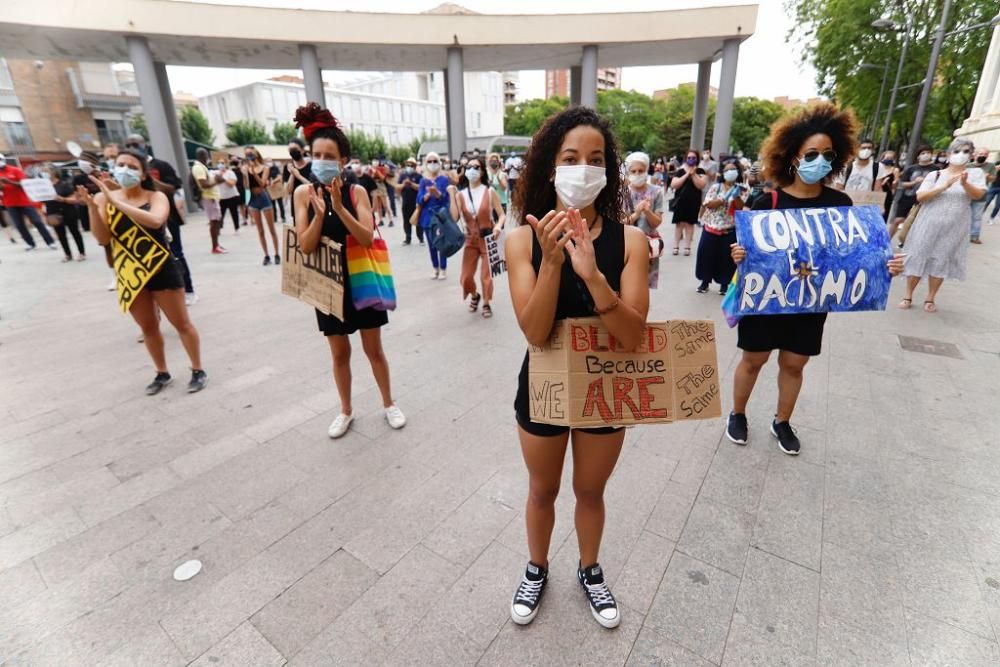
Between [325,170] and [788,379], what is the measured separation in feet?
11.1

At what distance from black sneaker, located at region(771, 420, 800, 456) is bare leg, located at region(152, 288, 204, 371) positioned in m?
4.87

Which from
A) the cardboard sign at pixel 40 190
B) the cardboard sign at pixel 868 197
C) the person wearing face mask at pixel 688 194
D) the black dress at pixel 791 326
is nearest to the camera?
the black dress at pixel 791 326

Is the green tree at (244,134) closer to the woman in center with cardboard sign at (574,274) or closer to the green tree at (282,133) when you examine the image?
the green tree at (282,133)

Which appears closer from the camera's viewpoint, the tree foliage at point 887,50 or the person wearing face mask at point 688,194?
the person wearing face mask at point 688,194

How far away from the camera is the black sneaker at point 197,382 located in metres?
4.34

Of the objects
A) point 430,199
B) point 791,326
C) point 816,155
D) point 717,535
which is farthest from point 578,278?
point 430,199

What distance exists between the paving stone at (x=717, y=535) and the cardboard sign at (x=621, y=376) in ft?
3.55

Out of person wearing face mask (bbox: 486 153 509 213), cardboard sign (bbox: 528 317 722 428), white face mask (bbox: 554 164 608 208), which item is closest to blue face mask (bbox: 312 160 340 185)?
white face mask (bbox: 554 164 608 208)

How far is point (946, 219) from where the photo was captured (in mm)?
5695

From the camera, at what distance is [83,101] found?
36.6m

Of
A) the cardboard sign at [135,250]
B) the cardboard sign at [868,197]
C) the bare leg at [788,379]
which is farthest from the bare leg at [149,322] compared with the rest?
the cardboard sign at [868,197]

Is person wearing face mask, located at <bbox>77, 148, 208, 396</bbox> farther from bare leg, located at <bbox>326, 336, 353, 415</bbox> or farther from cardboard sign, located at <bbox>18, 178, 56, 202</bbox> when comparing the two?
cardboard sign, located at <bbox>18, 178, 56, 202</bbox>

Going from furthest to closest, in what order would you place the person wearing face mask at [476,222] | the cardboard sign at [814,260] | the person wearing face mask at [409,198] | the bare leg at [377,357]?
the person wearing face mask at [409,198] → the person wearing face mask at [476,222] → the bare leg at [377,357] → the cardboard sign at [814,260]

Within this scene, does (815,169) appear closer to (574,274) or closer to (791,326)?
(791,326)
